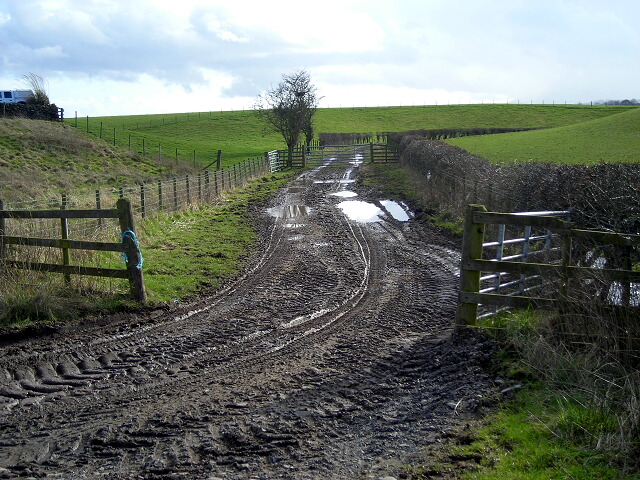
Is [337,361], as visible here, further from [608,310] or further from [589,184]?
[589,184]

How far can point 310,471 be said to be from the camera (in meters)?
4.33

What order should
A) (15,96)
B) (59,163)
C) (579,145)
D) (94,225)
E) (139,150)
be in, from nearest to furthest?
(94,225), (59,163), (579,145), (139,150), (15,96)

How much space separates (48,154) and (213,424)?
37.3 metres

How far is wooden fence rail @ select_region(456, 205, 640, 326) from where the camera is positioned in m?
5.61

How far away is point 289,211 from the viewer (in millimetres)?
21016

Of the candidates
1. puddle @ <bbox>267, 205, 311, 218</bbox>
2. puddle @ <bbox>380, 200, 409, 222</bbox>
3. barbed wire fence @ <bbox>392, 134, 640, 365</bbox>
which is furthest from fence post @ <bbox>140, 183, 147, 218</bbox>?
barbed wire fence @ <bbox>392, 134, 640, 365</bbox>

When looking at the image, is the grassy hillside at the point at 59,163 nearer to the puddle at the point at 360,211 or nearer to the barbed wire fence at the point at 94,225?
the barbed wire fence at the point at 94,225

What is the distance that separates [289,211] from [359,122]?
271 ft

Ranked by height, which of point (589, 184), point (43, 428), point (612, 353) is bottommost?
point (43, 428)

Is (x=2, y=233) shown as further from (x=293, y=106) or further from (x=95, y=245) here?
(x=293, y=106)

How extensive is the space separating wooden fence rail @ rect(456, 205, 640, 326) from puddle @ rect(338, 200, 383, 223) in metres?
11.4

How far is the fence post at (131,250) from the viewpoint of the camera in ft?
29.2

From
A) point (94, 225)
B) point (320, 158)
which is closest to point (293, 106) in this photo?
point (320, 158)

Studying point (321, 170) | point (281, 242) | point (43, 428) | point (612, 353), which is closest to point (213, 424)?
point (43, 428)
